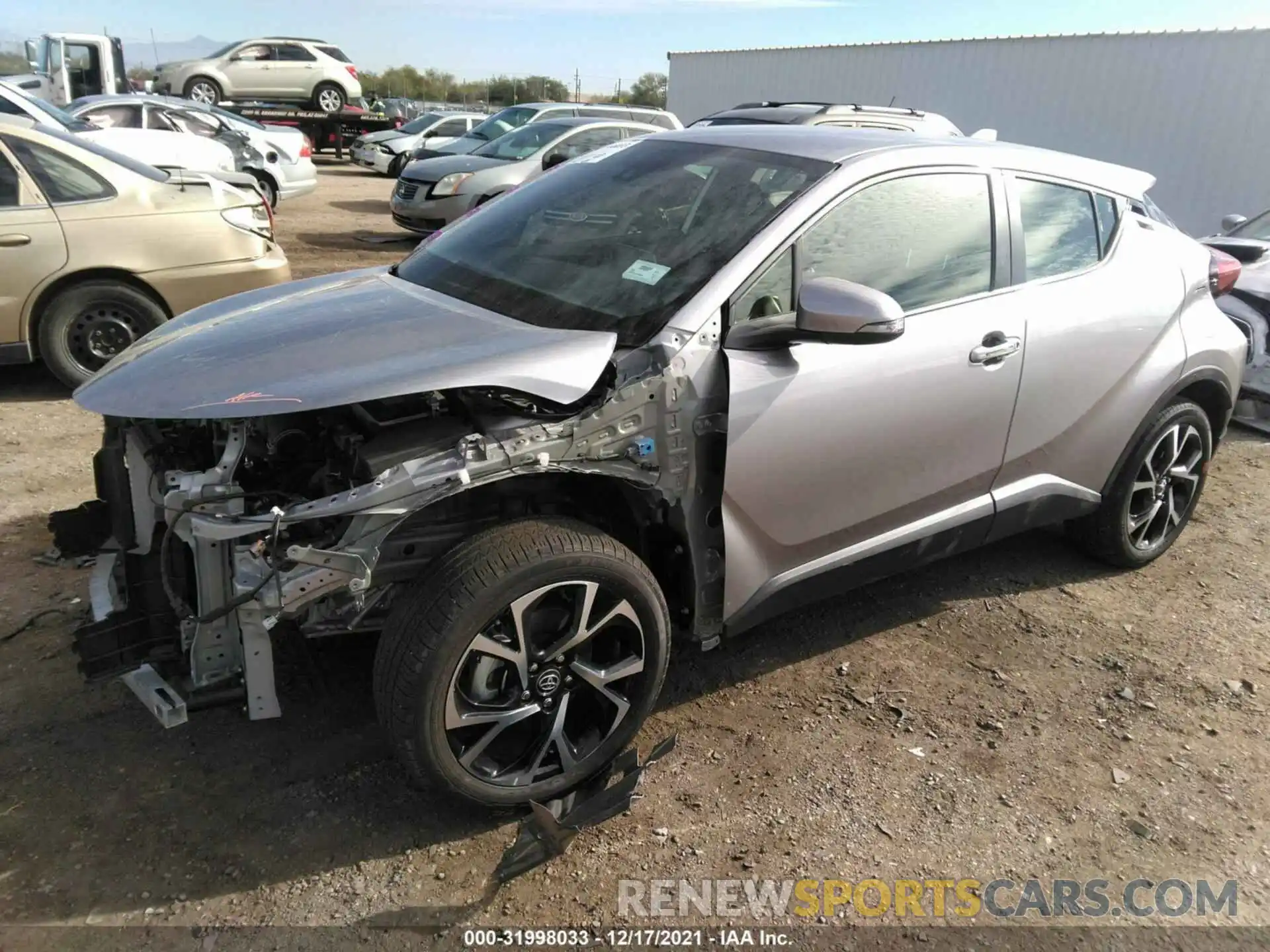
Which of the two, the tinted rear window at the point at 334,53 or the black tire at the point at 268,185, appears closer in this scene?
the black tire at the point at 268,185

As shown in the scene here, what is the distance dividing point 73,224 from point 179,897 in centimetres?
459

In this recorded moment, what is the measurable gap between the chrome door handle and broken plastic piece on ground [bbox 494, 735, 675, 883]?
165cm

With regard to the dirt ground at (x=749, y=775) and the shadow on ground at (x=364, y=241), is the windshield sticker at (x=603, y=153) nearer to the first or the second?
the dirt ground at (x=749, y=775)

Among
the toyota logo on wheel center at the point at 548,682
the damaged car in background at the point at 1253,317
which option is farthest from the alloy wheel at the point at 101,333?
the damaged car in background at the point at 1253,317

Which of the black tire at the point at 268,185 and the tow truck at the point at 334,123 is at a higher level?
the tow truck at the point at 334,123

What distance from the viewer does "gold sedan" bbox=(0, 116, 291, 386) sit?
539 centimetres

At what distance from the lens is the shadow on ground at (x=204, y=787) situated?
2398mm

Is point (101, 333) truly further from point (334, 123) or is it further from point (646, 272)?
point (334, 123)

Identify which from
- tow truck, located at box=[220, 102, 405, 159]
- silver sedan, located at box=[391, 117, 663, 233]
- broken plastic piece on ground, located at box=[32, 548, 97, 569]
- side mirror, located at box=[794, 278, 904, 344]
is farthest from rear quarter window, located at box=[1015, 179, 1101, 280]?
tow truck, located at box=[220, 102, 405, 159]

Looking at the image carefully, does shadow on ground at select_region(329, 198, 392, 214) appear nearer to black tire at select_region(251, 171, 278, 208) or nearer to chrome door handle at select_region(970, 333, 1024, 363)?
black tire at select_region(251, 171, 278, 208)

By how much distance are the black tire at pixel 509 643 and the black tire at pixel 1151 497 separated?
2.45 metres

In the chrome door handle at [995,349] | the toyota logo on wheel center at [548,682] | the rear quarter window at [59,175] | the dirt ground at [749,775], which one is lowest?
the dirt ground at [749,775]

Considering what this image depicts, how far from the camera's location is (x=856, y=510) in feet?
10.1

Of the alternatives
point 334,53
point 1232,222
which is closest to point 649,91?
point 334,53
